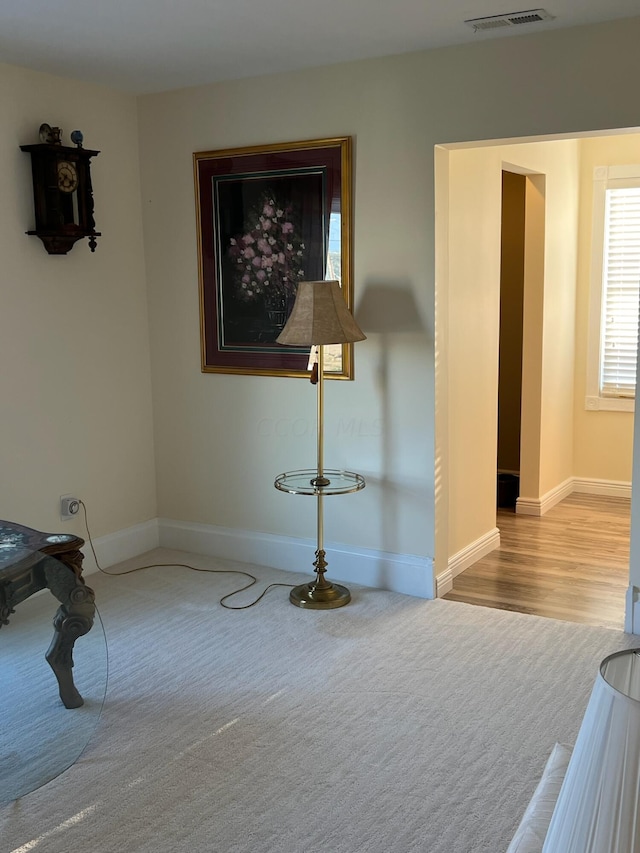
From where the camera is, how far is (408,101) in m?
3.83

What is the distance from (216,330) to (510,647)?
84.9 inches

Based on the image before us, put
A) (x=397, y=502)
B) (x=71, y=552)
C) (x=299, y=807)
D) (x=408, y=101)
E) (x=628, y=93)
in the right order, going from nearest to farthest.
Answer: (x=299, y=807)
(x=71, y=552)
(x=628, y=93)
(x=408, y=101)
(x=397, y=502)

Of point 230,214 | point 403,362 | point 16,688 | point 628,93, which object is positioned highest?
point 628,93

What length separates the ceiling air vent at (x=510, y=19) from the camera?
322 centimetres

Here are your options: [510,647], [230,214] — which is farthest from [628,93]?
[510,647]

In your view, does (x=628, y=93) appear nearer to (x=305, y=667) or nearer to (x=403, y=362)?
(x=403, y=362)

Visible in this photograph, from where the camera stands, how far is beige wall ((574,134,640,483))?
18.8 ft

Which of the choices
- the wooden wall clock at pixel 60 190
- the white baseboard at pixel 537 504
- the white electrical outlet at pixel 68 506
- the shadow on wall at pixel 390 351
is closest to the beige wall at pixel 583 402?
the white baseboard at pixel 537 504

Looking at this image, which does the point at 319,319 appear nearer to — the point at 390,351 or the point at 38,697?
the point at 390,351

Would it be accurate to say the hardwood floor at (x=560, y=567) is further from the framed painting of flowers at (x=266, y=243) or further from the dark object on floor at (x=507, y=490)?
the framed painting of flowers at (x=266, y=243)

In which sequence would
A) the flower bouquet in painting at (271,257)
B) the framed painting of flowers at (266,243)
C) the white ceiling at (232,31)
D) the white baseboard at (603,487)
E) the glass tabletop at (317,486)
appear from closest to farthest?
the white ceiling at (232,31)
the glass tabletop at (317,486)
the framed painting of flowers at (266,243)
the flower bouquet in painting at (271,257)
the white baseboard at (603,487)

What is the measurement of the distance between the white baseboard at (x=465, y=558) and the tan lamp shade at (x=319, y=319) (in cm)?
125

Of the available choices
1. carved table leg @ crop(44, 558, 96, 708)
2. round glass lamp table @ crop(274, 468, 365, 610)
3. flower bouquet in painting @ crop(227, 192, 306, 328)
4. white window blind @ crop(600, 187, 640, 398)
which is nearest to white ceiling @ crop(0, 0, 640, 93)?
flower bouquet in painting @ crop(227, 192, 306, 328)

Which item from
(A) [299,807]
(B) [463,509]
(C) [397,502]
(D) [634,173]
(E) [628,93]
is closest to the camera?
(A) [299,807]
